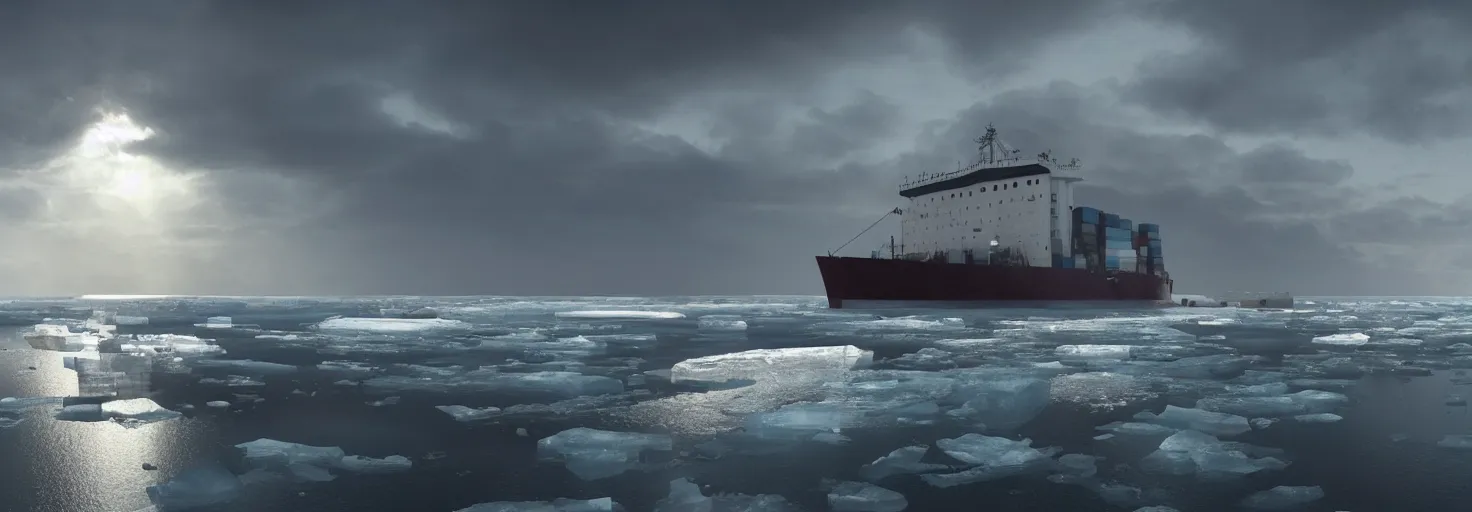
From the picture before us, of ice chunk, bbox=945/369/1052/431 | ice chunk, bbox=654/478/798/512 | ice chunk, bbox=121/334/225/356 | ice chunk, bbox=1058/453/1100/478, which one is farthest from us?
ice chunk, bbox=121/334/225/356

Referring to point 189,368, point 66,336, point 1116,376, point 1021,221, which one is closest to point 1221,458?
point 1116,376

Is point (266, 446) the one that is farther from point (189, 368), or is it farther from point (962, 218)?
point (962, 218)

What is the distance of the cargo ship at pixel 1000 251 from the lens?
4191cm

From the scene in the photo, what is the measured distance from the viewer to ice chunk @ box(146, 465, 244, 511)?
5.29 meters

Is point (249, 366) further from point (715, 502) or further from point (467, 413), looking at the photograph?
point (715, 502)

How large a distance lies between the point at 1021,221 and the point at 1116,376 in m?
35.0

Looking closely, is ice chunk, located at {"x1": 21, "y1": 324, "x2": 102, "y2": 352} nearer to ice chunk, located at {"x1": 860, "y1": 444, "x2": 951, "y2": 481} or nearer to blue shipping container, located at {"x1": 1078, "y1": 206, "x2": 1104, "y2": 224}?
ice chunk, located at {"x1": 860, "y1": 444, "x2": 951, "y2": 481}

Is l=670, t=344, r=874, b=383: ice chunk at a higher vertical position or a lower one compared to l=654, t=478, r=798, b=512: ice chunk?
higher

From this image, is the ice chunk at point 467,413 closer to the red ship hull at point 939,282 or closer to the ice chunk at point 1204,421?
the ice chunk at point 1204,421

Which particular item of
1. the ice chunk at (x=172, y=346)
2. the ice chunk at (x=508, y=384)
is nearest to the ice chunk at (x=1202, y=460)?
the ice chunk at (x=508, y=384)

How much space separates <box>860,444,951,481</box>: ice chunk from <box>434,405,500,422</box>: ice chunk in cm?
466

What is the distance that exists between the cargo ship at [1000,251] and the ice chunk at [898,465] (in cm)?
3483

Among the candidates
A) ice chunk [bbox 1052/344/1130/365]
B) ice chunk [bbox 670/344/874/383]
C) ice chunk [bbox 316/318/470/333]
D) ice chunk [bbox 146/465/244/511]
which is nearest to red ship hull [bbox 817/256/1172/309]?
ice chunk [bbox 316/318/470/333]

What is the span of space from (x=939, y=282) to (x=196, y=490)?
129 ft
